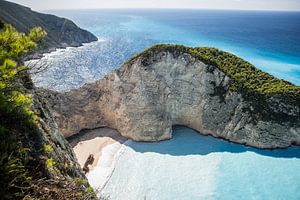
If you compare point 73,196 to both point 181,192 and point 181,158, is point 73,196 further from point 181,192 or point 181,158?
point 181,158

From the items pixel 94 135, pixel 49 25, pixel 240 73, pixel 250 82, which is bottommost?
pixel 94 135

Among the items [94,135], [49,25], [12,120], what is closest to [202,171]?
[94,135]

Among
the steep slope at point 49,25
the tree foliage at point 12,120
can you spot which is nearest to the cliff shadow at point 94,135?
the tree foliage at point 12,120

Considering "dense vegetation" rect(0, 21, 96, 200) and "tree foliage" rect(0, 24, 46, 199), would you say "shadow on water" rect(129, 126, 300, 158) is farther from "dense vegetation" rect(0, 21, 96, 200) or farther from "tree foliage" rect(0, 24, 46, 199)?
"tree foliage" rect(0, 24, 46, 199)

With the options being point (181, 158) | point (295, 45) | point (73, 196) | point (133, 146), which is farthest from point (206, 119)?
point (295, 45)

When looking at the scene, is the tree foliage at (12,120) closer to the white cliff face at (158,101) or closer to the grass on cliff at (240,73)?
the white cliff face at (158,101)

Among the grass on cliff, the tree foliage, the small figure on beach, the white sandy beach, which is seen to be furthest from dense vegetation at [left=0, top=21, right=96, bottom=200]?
the grass on cliff

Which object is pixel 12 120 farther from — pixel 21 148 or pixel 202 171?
pixel 202 171
